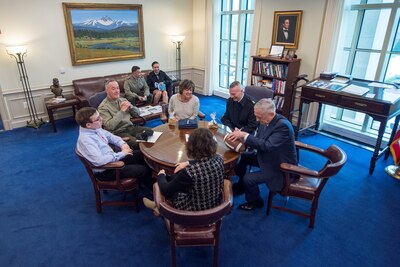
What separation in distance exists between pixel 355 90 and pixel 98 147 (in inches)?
133

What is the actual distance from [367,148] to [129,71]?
5.06 metres

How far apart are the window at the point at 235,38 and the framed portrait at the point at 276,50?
1.20 m

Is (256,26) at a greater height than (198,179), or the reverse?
(256,26)

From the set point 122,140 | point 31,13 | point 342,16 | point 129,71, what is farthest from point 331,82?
point 31,13

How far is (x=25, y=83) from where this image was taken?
498 centimetres

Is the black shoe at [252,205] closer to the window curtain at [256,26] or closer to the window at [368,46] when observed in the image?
the window at [368,46]

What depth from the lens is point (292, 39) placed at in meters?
4.87

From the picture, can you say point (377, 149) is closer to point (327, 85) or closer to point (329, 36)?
point (327, 85)

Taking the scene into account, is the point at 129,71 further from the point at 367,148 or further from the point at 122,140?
the point at 367,148

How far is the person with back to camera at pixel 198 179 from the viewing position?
1816 mm

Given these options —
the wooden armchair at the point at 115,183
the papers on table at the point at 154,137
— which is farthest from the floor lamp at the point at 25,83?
the papers on table at the point at 154,137

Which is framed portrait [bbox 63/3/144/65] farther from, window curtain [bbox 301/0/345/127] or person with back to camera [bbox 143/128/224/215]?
person with back to camera [bbox 143/128/224/215]

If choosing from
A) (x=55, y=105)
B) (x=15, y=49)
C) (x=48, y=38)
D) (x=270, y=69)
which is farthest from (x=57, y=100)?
(x=270, y=69)

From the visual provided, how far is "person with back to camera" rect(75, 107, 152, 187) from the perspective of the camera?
246 centimetres
